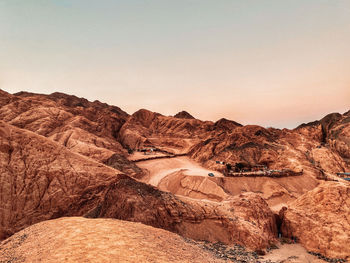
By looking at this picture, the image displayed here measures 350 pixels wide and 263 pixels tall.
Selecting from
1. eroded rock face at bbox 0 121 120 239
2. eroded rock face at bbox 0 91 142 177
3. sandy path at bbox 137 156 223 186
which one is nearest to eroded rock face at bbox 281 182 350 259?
sandy path at bbox 137 156 223 186

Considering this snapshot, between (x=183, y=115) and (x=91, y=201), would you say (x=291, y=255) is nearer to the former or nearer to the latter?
(x=91, y=201)

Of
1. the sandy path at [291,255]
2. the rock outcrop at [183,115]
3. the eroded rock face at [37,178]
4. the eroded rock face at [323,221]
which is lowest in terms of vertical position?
the sandy path at [291,255]

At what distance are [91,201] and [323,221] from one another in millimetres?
23832

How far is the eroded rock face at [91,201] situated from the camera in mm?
16234

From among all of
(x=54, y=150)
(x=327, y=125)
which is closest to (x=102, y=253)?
(x=54, y=150)

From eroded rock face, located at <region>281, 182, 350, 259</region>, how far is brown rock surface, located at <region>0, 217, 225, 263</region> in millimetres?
17355

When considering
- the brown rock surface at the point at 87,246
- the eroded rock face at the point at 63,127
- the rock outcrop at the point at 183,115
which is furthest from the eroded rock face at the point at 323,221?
the rock outcrop at the point at 183,115

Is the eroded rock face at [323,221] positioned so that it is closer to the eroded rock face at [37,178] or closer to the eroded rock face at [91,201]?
the eroded rock face at [91,201]

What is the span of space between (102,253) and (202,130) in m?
73.0

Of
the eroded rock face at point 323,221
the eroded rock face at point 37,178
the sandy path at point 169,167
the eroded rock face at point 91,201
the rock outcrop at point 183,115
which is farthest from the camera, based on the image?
the rock outcrop at point 183,115

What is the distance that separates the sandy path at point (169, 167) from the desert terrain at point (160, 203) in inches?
9.6

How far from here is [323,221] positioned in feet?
65.6

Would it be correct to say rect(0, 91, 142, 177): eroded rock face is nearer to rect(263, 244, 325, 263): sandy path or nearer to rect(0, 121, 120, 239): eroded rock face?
rect(0, 121, 120, 239): eroded rock face

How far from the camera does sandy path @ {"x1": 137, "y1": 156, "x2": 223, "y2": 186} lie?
1619 inches
